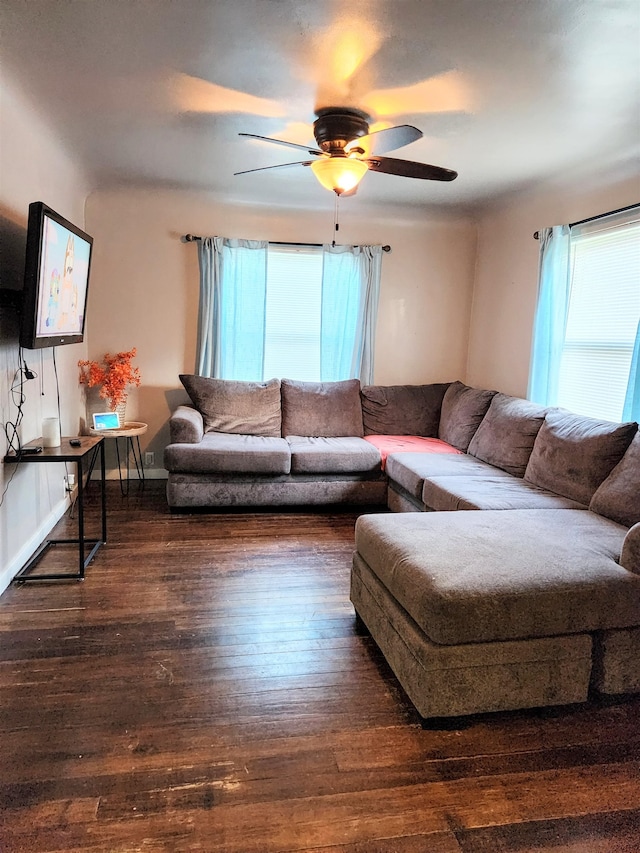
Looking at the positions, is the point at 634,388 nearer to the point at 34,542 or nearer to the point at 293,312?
the point at 293,312

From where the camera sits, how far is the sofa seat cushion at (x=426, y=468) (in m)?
3.56

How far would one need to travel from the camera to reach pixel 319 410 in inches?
183

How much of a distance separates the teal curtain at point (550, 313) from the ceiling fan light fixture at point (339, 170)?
1774 millimetres

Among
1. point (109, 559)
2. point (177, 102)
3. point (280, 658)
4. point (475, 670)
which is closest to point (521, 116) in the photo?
point (177, 102)

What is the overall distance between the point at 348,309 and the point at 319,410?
0.96m

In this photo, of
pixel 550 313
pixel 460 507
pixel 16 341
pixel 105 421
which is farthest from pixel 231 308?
pixel 460 507

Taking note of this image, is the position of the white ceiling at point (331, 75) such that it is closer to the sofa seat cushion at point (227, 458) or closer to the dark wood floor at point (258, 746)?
the sofa seat cushion at point (227, 458)

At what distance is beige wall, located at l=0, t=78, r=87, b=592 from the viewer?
2.66 meters

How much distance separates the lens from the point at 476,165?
3521 millimetres

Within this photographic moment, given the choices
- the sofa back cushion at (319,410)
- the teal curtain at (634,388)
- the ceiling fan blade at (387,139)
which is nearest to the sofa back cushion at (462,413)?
the sofa back cushion at (319,410)

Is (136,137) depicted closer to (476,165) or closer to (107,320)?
(107,320)

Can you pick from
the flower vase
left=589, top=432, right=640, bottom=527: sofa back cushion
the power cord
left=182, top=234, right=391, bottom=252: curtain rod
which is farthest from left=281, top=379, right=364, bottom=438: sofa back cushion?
left=589, top=432, right=640, bottom=527: sofa back cushion

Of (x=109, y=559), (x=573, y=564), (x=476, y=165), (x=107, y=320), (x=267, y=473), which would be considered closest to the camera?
(x=573, y=564)

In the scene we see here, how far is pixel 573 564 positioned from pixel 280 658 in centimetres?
120
